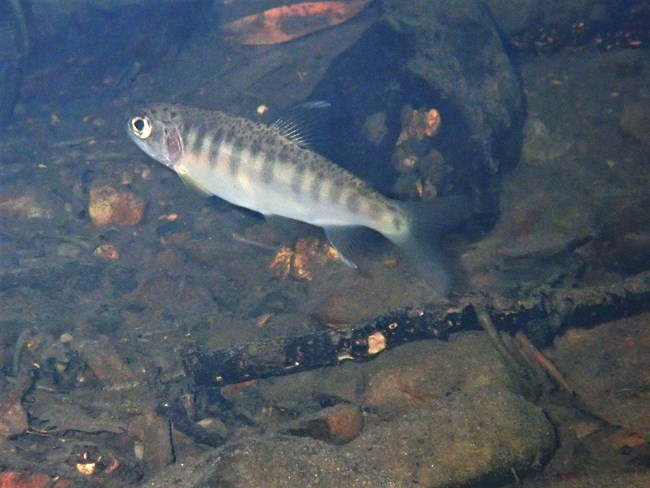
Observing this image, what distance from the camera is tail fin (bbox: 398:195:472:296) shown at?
4586 mm

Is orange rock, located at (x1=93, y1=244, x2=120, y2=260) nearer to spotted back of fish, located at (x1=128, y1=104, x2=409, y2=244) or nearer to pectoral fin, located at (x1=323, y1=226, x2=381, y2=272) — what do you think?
spotted back of fish, located at (x1=128, y1=104, x2=409, y2=244)

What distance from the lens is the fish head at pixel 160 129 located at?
5.55m

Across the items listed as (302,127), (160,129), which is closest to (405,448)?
(302,127)

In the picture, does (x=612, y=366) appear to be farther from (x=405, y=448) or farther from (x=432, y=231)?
(x=405, y=448)

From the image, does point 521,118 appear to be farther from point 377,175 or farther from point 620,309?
point 620,309

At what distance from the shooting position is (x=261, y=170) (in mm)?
5164

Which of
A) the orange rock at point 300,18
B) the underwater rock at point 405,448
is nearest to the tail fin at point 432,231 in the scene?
the underwater rock at point 405,448

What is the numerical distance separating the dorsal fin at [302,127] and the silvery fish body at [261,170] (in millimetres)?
76

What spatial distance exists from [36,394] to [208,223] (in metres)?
3.44

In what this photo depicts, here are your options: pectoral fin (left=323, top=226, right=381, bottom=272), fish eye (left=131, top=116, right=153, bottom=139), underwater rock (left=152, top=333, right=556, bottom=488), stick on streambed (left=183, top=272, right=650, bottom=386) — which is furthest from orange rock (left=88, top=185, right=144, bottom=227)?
underwater rock (left=152, top=333, right=556, bottom=488)

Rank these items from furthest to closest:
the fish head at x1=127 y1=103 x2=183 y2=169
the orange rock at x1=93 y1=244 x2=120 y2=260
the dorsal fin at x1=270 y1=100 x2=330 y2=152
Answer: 1. the orange rock at x1=93 y1=244 x2=120 y2=260
2. the fish head at x1=127 y1=103 x2=183 y2=169
3. the dorsal fin at x1=270 y1=100 x2=330 y2=152

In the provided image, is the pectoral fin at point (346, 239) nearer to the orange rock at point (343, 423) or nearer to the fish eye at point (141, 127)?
the orange rock at point (343, 423)

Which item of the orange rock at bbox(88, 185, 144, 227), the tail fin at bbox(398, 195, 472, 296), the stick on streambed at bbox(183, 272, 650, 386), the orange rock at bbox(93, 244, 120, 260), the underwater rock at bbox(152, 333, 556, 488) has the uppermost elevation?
the tail fin at bbox(398, 195, 472, 296)

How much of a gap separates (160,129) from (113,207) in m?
2.77
